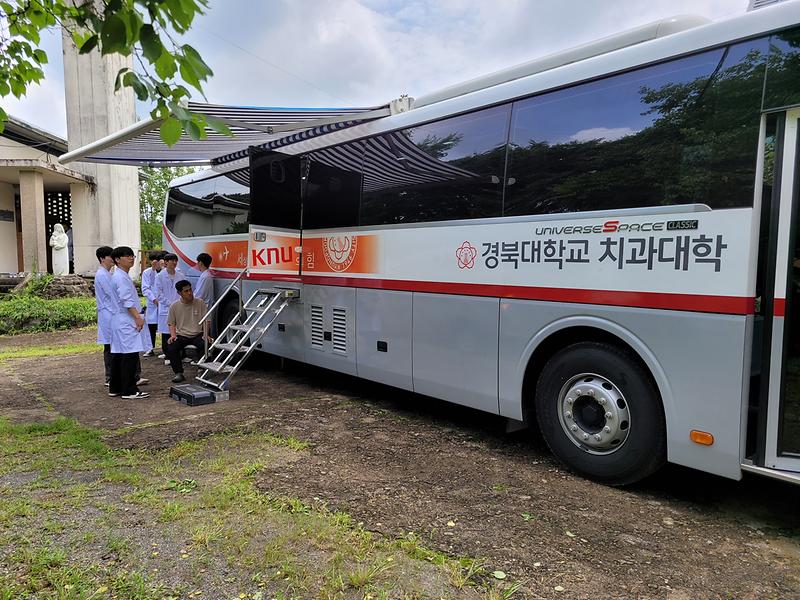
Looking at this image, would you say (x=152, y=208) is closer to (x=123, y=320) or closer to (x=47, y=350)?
(x=47, y=350)

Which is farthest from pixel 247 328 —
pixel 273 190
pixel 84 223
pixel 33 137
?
pixel 33 137

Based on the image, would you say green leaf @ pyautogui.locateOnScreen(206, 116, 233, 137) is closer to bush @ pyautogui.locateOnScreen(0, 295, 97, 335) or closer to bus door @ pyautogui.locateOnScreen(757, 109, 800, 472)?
bus door @ pyautogui.locateOnScreen(757, 109, 800, 472)

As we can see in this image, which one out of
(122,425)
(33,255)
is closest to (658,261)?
(122,425)

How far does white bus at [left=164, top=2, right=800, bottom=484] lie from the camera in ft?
10.4

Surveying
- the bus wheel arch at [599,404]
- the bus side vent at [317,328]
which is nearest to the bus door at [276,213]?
Answer: the bus side vent at [317,328]

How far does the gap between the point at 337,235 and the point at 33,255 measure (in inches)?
537

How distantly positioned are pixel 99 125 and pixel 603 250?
60.6 feet

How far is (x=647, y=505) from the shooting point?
3.66m

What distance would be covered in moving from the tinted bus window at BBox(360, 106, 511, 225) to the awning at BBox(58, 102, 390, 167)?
17.8 inches

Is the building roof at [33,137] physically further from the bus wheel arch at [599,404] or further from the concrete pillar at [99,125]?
the bus wheel arch at [599,404]

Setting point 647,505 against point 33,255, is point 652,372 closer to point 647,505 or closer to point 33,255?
point 647,505

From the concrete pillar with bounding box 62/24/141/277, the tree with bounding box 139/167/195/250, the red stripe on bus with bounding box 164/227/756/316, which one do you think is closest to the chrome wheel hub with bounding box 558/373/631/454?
the red stripe on bus with bounding box 164/227/756/316

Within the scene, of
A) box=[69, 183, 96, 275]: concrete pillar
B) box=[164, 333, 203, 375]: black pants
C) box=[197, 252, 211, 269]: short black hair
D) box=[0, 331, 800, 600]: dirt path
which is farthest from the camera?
box=[69, 183, 96, 275]: concrete pillar

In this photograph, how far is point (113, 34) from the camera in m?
2.18
